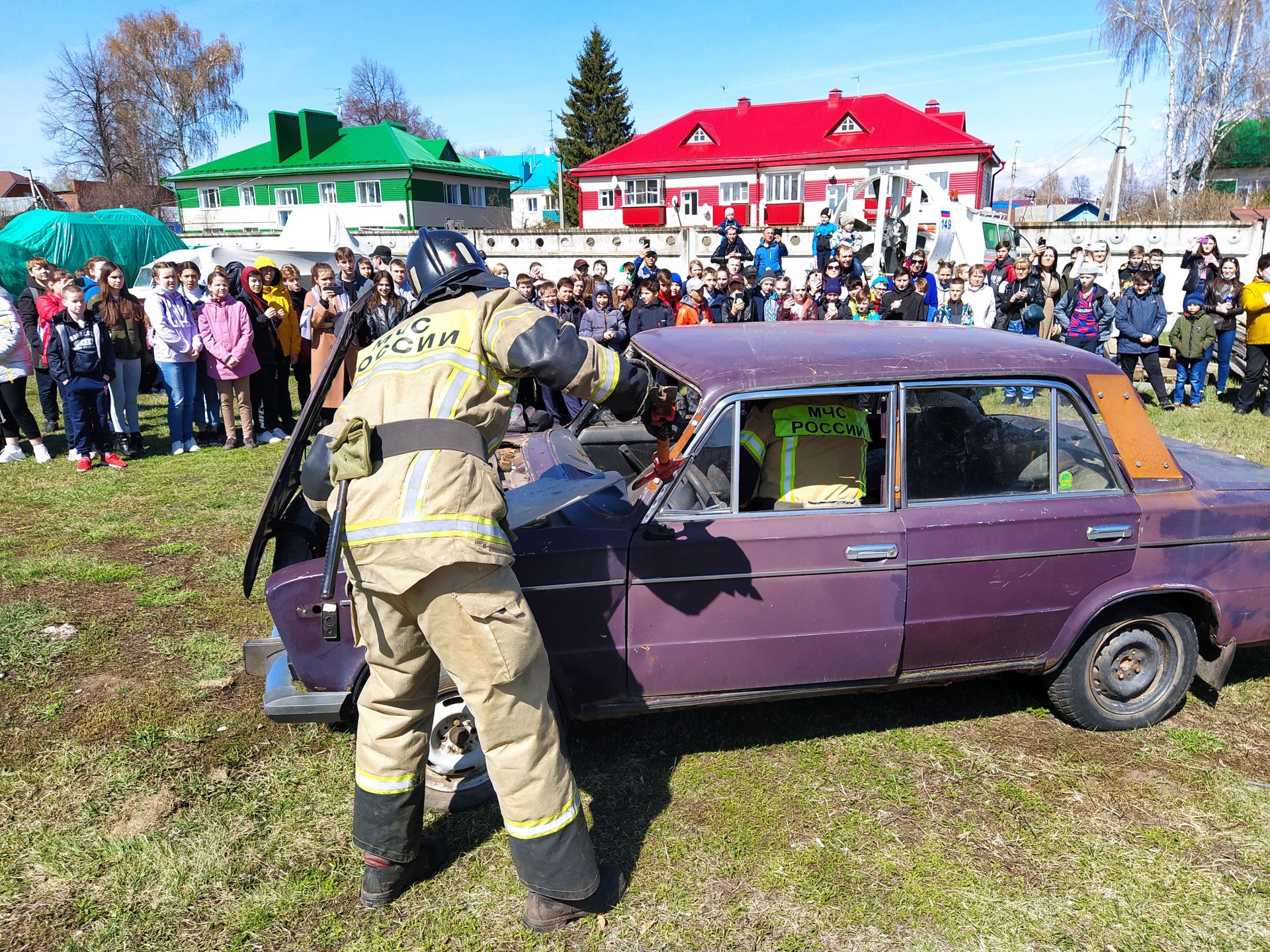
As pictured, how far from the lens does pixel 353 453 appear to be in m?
2.61

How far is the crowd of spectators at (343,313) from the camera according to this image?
8383mm

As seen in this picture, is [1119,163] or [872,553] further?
[1119,163]

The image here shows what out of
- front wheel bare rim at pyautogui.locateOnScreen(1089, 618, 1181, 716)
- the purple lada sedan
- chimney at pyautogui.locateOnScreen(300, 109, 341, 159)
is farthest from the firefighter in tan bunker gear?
chimney at pyautogui.locateOnScreen(300, 109, 341, 159)

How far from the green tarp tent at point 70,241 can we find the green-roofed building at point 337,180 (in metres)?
23.1

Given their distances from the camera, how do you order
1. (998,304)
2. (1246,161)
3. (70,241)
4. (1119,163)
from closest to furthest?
(998,304) → (70,241) → (1119,163) → (1246,161)

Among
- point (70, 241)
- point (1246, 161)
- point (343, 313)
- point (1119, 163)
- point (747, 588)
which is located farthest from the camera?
point (1246, 161)

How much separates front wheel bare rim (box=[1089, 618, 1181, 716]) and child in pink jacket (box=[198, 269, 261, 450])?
816cm

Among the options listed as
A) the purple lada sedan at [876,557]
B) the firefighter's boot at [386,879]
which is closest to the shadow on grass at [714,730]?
the purple lada sedan at [876,557]

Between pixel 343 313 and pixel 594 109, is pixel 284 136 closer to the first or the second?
pixel 594 109

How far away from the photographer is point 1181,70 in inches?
1486

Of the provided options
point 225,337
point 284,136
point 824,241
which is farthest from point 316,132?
point 225,337

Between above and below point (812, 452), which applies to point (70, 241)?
above

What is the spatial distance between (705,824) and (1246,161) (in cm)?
5875

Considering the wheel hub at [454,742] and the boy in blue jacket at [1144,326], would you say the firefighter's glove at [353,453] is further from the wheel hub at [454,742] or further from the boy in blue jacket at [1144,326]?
the boy in blue jacket at [1144,326]
